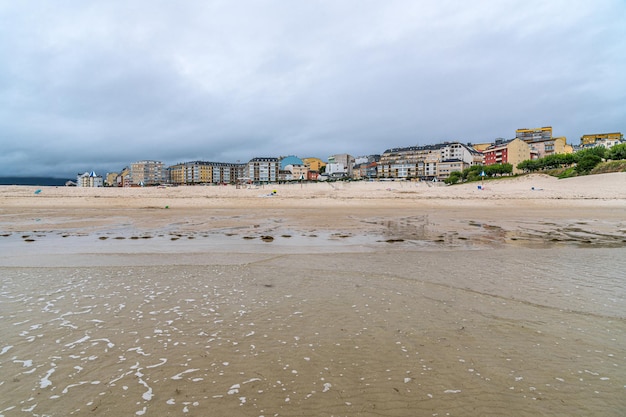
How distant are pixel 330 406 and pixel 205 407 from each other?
106cm

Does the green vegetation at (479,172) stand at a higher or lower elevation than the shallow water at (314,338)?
higher

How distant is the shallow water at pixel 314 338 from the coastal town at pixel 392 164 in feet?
252

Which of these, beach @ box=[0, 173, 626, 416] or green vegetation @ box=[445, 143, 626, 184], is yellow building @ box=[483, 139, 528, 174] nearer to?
green vegetation @ box=[445, 143, 626, 184]

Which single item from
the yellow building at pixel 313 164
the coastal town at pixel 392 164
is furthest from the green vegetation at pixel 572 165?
the yellow building at pixel 313 164

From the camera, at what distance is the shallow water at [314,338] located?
306 centimetres

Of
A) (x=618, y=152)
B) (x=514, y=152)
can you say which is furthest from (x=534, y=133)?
(x=618, y=152)

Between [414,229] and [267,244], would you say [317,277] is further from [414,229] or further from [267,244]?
[414,229]

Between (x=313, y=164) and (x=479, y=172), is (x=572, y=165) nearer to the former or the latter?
(x=479, y=172)

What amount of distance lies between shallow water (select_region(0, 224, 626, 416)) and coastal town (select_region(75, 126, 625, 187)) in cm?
7686

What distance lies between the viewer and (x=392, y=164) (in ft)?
457

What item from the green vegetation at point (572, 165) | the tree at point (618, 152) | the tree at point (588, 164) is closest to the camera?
the green vegetation at point (572, 165)

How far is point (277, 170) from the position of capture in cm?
15600

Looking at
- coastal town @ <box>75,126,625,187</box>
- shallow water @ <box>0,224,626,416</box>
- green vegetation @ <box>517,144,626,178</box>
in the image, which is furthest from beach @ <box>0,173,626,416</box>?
coastal town @ <box>75,126,625,187</box>

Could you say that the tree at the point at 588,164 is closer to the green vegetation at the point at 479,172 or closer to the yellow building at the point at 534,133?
the green vegetation at the point at 479,172
